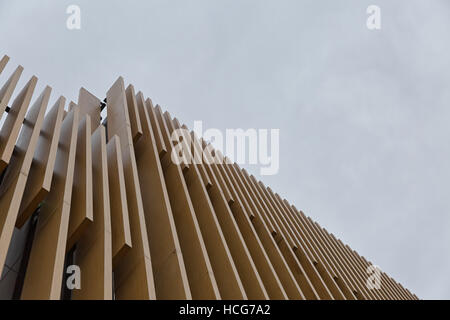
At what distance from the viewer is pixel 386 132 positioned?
5400cm

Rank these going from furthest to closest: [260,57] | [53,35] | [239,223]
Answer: [260,57] < [53,35] < [239,223]

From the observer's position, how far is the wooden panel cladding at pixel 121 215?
3584 millimetres

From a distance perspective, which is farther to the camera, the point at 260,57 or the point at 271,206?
the point at 260,57

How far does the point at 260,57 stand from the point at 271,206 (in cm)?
6906

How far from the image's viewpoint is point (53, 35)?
52.6m

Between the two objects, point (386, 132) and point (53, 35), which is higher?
point (53, 35)

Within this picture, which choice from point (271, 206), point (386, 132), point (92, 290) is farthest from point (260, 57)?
point (92, 290)

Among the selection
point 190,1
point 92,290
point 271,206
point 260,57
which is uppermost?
point 190,1

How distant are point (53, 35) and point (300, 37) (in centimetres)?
4270

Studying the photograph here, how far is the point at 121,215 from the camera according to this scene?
4.08 m

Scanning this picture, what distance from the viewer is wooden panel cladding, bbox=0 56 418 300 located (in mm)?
3584

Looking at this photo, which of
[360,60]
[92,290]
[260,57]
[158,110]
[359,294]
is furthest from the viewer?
[260,57]

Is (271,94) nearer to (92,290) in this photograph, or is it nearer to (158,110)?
(158,110)
